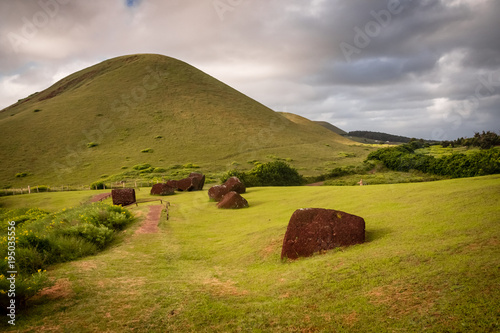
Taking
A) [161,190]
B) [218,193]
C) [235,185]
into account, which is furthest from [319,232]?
[161,190]

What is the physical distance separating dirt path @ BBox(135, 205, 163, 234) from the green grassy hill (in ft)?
154


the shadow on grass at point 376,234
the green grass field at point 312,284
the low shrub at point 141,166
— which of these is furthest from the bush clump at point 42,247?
the low shrub at point 141,166

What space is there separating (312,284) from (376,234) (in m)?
4.31

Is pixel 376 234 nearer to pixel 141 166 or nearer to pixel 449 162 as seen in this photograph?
pixel 449 162

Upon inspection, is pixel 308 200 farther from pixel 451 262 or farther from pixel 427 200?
pixel 451 262

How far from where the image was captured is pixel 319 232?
1039 cm

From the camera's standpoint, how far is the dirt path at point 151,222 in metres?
16.7

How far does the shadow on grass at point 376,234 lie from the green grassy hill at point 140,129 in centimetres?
5769

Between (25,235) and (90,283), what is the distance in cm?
455

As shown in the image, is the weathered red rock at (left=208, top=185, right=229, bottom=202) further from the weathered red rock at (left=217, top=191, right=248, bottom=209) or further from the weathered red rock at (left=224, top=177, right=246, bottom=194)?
the weathered red rock at (left=217, top=191, right=248, bottom=209)

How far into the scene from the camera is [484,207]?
1023cm

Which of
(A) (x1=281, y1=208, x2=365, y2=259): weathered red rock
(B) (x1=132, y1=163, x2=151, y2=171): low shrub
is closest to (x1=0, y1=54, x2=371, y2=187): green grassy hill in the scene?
(B) (x1=132, y1=163, x2=151, y2=171): low shrub

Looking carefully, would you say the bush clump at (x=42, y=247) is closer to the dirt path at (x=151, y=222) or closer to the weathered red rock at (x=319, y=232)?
the dirt path at (x=151, y=222)

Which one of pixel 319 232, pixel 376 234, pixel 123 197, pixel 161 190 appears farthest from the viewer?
pixel 161 190
